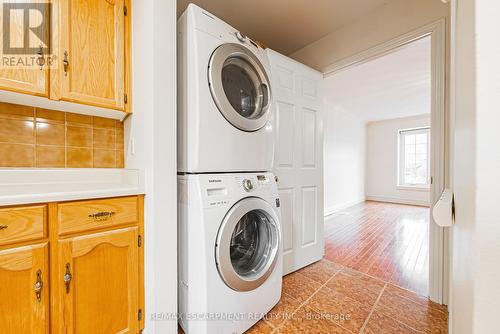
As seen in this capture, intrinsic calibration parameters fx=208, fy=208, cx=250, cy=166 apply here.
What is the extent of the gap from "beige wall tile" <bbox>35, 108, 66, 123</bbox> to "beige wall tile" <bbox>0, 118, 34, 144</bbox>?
0.18 ft

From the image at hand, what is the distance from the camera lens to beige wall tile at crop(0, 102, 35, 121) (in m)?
1.15

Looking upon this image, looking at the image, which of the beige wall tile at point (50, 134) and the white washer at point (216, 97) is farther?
the beige wall tile at point (50, 134)

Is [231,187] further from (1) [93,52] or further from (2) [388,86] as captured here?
(2) [388,86]

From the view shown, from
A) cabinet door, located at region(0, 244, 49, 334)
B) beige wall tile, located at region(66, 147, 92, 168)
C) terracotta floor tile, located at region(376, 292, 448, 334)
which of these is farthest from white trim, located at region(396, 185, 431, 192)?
cabinet door, located at region(0, 244, 49, 334)

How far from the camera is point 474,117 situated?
0.27 meters

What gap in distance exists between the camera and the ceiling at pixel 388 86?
8.53 feet

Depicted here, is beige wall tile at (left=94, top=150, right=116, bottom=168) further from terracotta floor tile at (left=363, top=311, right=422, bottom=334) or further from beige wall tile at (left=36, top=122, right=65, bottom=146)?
terracotta floor tile at (left=363, top=311, right=422, bottom=334)

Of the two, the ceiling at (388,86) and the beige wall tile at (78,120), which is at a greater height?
the ceiling at (388,86)

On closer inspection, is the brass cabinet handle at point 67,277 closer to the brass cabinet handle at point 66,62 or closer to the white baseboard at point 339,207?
the brass cabinet handle at point 66,62

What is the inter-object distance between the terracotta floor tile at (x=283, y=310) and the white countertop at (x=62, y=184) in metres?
1.13

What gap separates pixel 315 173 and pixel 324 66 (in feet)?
3.75

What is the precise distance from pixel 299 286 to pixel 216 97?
1.59 metres

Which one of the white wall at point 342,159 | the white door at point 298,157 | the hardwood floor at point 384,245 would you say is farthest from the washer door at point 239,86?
the white wall at point 342,159

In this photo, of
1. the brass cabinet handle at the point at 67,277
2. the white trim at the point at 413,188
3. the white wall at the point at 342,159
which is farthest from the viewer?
the white trim at the point at 413,188
